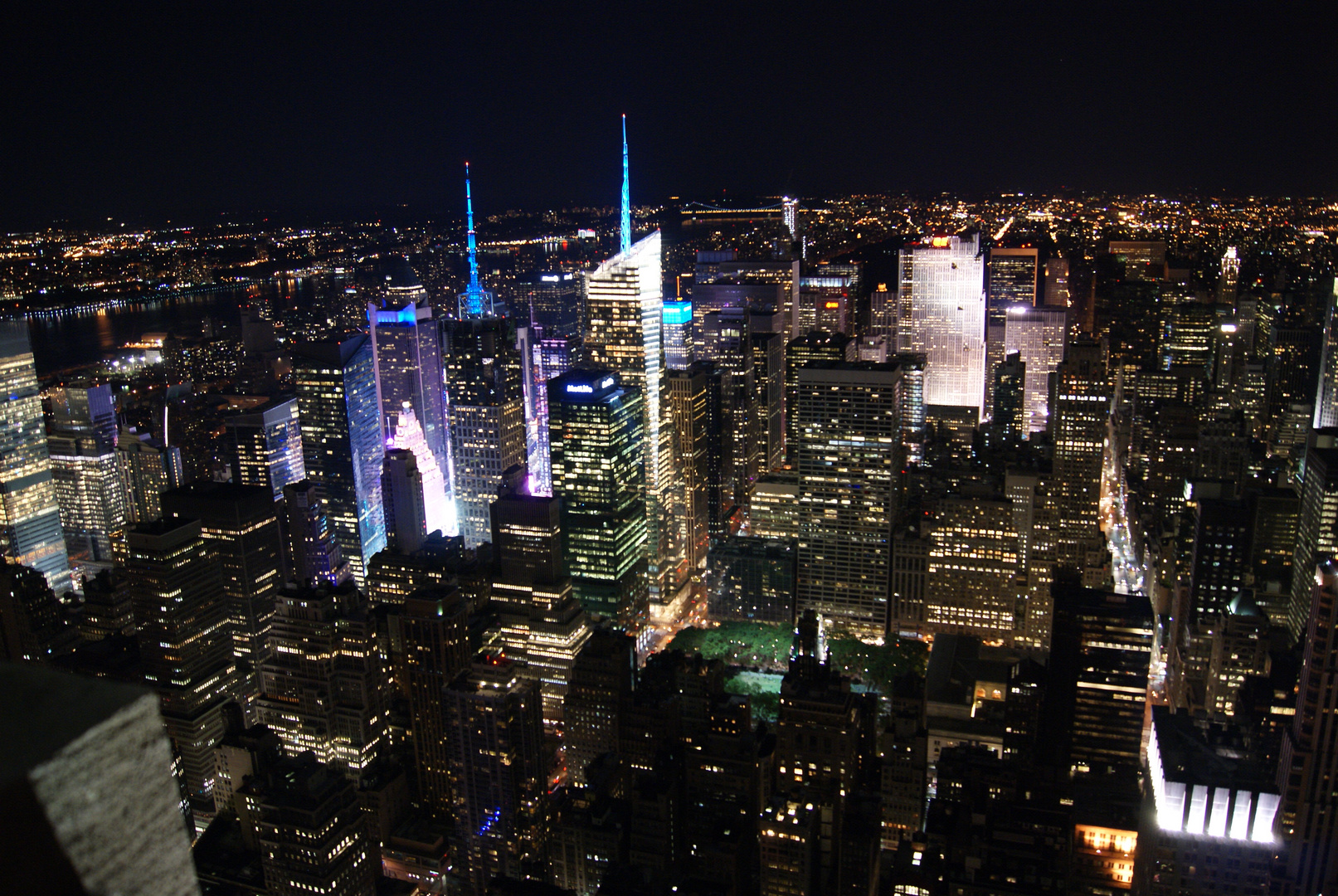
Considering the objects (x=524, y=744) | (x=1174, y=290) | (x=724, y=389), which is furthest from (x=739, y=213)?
(x=524, y=744)

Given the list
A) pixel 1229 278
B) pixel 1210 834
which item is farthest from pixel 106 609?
pixel 1229 278

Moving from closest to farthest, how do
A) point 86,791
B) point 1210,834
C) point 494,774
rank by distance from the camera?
1. point 86,791
2. point 1210,834
3. point 494,774

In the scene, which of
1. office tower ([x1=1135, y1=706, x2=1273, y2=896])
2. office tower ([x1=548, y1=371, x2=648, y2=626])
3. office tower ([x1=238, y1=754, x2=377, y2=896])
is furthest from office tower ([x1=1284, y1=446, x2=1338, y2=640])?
office tower ([x1=238, y1=754, x2=377, y2=896])

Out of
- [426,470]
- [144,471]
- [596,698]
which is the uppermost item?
[144,471]

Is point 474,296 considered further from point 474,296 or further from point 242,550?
point 242,550

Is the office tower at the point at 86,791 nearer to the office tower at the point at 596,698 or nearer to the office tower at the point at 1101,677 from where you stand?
the office tower at the point at 596,698

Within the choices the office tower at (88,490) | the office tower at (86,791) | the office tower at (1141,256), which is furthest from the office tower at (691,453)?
the office tower at (86,791)
